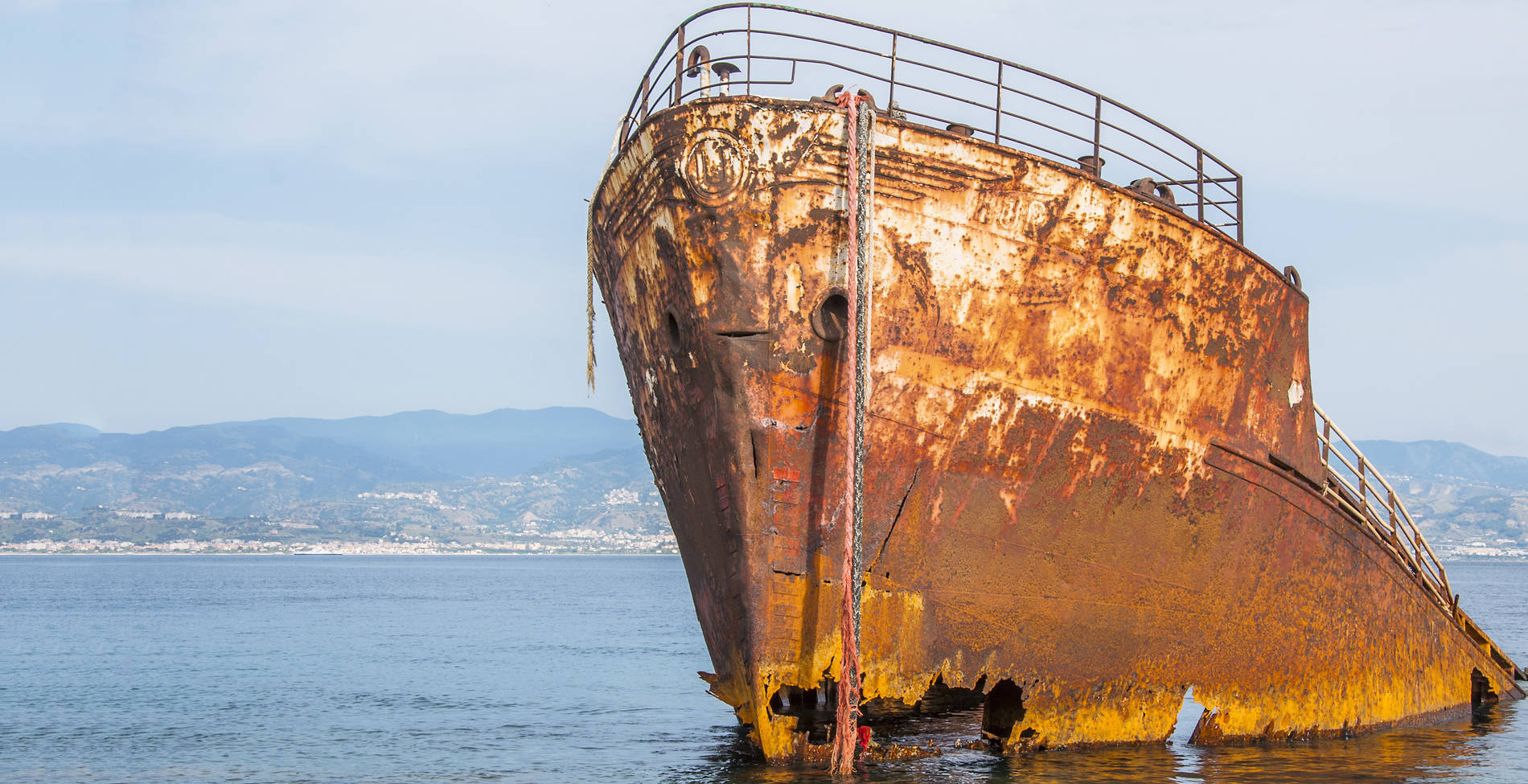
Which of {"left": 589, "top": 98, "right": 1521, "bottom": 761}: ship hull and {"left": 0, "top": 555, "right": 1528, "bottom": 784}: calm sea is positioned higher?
{"left": 589, "top": 98, "right": 1521, "bottom": 761}: ship hull

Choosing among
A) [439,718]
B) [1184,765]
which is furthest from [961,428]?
[439,718]

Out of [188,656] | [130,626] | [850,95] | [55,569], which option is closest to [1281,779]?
[850,95]

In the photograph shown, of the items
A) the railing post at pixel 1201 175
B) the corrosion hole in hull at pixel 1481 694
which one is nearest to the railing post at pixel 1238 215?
the railing post at pixel 1201 175

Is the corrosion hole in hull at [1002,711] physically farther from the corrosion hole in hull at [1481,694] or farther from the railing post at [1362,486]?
the corrosion hole in hull at [1481,694]

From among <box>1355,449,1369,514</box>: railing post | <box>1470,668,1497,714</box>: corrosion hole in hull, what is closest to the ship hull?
<box>1355,449,1369,514</box>: railing post

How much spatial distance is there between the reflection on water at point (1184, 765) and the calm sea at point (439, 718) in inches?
0.9

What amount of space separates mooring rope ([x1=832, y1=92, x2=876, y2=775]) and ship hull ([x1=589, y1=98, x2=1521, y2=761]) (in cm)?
15

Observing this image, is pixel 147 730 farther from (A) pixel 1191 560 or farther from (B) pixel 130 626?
(B) pixel 130 626

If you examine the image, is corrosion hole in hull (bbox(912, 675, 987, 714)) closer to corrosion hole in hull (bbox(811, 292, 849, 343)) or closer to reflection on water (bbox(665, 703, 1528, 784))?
reflection on water (bbox(665, 703, 1528, 784))

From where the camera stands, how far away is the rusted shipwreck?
811cm

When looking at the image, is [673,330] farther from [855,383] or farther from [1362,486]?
[1362,486]

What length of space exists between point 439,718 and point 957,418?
11.1m

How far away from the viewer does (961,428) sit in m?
8.40

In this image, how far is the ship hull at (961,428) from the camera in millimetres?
8109
